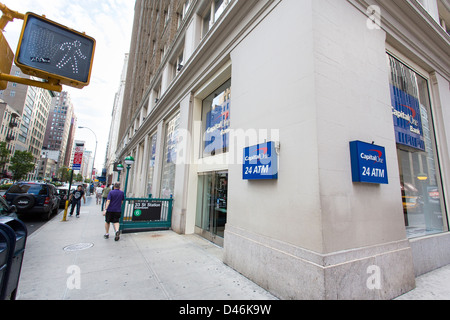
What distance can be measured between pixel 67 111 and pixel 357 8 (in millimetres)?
175312

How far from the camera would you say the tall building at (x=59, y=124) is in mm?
131375

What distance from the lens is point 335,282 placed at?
305 centimetres

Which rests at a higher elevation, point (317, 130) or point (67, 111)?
point (67, 111)

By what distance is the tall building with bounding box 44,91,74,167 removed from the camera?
5172 inches

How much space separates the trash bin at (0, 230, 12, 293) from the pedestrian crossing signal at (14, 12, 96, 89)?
1.94 meters

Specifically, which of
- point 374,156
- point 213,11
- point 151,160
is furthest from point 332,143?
point 151,160

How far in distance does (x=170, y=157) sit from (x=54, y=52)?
8723 mm

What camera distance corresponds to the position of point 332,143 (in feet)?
11.7

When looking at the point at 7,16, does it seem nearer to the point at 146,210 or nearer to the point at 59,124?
the point at 146,210

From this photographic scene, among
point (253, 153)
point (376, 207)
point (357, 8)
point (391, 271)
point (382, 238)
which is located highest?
point (357, 8)

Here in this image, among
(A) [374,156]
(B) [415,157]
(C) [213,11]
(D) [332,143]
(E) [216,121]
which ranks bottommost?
(A) [374,156]

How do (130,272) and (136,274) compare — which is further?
(130,272)
